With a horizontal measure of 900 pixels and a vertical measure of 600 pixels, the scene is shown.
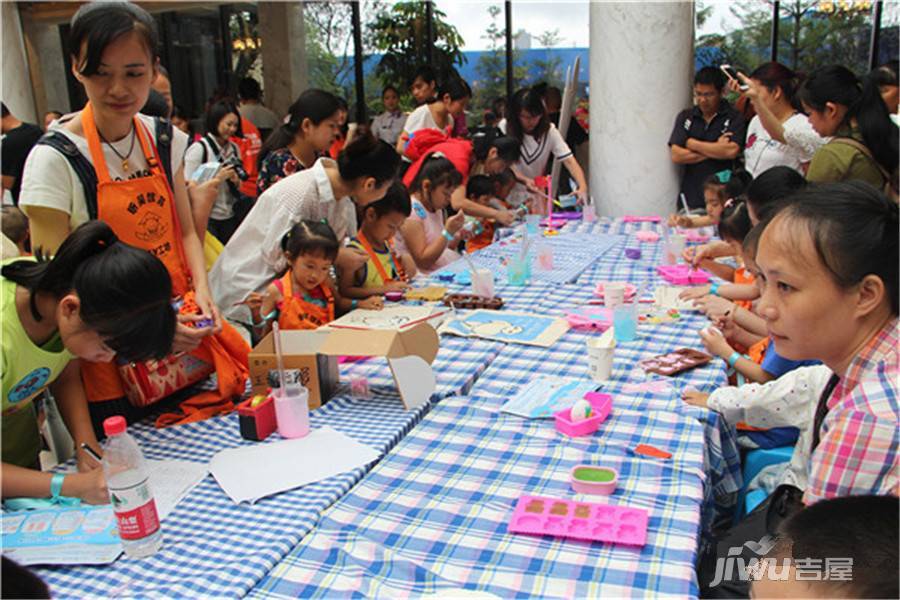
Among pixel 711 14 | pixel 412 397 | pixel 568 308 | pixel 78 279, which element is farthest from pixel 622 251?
pixel 711 14

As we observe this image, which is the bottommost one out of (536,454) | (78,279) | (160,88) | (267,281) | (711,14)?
(536,454)

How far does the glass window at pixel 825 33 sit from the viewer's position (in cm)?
685

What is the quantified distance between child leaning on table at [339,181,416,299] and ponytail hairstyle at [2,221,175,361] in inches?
54.2

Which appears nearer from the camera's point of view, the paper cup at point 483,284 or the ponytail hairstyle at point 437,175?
the paper cup at point 483,284

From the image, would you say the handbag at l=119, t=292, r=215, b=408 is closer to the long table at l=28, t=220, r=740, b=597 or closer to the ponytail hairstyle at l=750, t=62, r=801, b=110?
the long table at l=28, t=220, r=740, b=597

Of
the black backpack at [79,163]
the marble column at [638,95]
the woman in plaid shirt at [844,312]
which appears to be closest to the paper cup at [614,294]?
the woman in plaid shirt at [844,312]

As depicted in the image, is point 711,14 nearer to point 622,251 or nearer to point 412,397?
point 622,251

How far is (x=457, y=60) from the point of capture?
332 inches

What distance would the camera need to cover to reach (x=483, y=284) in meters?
2.71

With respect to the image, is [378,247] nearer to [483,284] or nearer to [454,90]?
[483,284]

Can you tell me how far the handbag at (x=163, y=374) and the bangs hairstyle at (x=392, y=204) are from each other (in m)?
1.08

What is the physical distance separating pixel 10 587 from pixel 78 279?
837 millimetres

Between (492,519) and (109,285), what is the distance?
0.85m

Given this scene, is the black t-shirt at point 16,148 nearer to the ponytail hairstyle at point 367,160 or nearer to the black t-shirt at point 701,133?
the ponytail hairstyle at point 367,160
